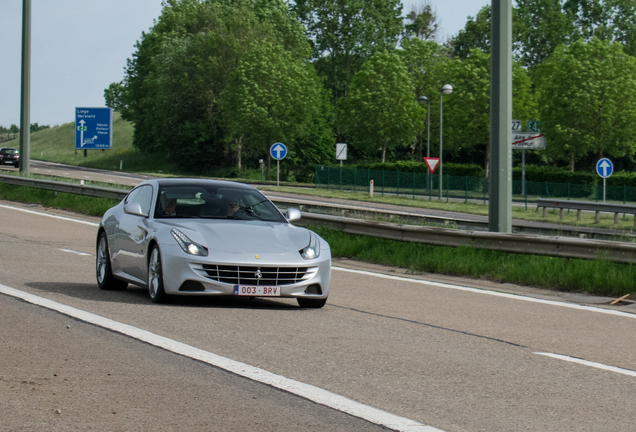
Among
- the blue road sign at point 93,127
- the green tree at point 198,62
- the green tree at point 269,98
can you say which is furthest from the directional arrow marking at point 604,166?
the green tree at point 198,62

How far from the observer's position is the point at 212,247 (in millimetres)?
8977

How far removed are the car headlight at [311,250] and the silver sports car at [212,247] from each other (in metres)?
0.01

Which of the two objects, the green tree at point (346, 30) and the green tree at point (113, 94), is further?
the green tree at point (113, 94)

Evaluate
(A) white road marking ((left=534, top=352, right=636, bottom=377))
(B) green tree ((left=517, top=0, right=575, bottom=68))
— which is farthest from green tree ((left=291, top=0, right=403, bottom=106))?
(A) white road marking ((left=534, top=352, right=636, bottom=377))

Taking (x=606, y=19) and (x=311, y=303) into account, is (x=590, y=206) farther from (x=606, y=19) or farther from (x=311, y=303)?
(x=606, y=19)

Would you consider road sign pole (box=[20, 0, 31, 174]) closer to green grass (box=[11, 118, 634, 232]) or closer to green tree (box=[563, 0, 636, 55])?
green grass (box=[11, 118, 634, 232])

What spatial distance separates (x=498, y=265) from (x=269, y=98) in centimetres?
5673

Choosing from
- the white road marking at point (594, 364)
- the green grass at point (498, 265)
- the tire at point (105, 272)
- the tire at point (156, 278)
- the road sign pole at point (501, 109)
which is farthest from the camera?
the road sign pole at point (501, 109)

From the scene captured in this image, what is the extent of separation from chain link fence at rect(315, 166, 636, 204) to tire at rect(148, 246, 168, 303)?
36.1 m

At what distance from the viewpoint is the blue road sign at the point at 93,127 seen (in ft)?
113

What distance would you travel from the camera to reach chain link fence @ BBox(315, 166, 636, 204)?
45.6 meters

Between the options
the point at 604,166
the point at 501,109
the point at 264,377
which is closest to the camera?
the point at 264,377

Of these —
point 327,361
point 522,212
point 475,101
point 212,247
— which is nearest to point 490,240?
point 212,247

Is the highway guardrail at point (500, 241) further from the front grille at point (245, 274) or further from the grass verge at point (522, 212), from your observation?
the grass verge at point (522, 212)
